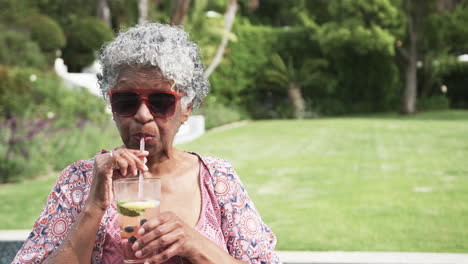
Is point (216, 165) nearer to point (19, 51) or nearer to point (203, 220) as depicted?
point (203, 220)

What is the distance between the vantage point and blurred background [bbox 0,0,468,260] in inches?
295

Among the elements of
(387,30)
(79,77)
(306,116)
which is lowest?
(306,116)

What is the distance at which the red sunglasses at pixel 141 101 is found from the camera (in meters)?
2.05

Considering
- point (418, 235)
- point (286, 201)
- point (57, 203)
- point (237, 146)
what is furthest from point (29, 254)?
point (237, 146)

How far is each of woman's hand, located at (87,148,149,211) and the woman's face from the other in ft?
0.56

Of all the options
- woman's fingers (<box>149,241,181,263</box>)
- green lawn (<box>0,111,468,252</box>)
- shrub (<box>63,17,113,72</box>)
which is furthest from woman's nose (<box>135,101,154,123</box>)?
shrub (<box>63,17,113,72</box>)

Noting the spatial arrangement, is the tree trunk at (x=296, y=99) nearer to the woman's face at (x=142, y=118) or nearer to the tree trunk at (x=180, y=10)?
the tree trunk at (x=180, y=10)

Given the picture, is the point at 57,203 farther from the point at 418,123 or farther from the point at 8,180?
the point at 418,123

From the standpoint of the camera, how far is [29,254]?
2.02m

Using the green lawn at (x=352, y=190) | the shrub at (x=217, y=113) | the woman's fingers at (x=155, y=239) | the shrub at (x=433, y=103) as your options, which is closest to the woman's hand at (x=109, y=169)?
the woman's fingers at (x=155, y=239)

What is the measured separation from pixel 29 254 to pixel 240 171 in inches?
358

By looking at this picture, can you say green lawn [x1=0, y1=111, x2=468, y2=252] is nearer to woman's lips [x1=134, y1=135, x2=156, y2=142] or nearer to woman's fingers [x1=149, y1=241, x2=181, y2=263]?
woman's lips [x1=134, y1=135, x2=156, y2=142]

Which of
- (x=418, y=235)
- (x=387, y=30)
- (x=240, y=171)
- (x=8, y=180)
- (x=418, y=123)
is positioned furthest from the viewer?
(x=387, y=30)

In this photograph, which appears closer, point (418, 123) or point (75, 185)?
point (75, 185)
